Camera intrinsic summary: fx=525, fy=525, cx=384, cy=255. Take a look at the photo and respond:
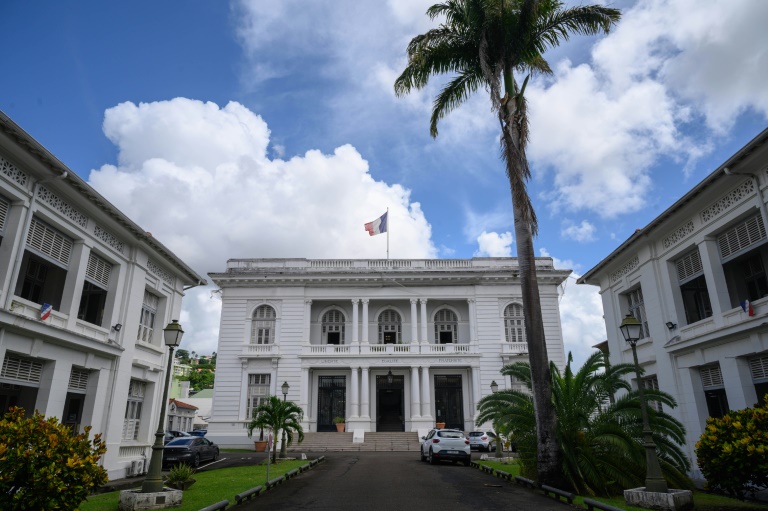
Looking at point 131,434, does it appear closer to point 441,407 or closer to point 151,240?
point 151,240

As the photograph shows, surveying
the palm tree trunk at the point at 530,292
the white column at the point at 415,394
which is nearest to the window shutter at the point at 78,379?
the palm tree trunk at the point at 530,292

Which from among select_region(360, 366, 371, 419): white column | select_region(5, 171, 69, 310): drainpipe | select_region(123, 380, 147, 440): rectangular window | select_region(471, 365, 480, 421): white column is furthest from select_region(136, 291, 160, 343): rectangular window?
select_region(471, 365, 480, 421): white column

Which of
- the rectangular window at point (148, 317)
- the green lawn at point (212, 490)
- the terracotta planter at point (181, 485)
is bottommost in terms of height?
the green lawn at point (212, 490)

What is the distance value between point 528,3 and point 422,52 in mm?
3218

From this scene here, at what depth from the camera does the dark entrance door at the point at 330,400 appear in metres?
34.8

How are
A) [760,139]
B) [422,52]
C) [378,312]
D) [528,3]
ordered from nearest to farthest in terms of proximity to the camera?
[760,139], [528,3], [422,52], [378,312]

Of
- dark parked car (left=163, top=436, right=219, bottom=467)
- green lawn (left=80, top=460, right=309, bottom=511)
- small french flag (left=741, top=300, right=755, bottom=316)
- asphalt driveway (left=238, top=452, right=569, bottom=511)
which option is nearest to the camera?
asphalt driveway (left=238, top=452, right=569, bottom=511)

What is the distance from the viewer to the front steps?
100 feet

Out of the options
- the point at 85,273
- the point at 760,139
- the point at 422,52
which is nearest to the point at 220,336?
the point at 85,273

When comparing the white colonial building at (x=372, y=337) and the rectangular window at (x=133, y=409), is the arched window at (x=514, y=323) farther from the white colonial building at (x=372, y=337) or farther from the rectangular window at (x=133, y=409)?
the rectangular window at (x=133, y=409)

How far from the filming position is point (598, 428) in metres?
13.0

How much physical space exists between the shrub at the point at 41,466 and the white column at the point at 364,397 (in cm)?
2653

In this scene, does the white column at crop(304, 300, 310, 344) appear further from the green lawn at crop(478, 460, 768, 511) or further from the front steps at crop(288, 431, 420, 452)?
the green lawn at crop(478, 460, 768, 511)

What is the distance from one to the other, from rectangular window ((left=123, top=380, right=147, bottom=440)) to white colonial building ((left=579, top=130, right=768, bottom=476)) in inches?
738
